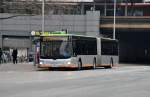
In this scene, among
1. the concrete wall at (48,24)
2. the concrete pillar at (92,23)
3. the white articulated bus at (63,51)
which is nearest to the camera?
the white articulated bus at (63,51)

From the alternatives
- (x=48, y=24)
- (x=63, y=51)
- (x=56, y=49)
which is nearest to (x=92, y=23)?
(x=48, y=24)

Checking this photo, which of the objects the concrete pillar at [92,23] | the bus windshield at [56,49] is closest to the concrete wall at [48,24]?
the concrete pillar at [92,23]

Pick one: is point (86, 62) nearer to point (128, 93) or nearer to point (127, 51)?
point (128, 93)

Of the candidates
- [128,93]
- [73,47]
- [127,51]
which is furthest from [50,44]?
[127,51]

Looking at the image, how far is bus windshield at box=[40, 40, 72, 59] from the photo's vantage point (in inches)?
1528

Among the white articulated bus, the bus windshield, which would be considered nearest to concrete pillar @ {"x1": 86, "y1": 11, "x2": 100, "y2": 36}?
the white articulated bus

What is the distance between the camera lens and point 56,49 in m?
39.1

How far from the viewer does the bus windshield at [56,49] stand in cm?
3881

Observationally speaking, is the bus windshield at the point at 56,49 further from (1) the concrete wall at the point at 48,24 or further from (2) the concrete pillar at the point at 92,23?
(1) the concrete wall at the point at 48,24

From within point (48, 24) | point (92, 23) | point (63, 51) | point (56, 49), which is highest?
point (92, 23)

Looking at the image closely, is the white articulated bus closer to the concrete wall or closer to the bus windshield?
the bus windshield

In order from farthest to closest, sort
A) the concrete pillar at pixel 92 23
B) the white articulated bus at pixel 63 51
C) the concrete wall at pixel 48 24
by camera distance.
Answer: the concrete wall at pixel 48 24 → the concrete pillar at pixel 92 23 → the white articulated bus at pixel 63 51

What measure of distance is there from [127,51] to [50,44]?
58398 mm

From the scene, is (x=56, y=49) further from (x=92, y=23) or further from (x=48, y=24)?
(x=48, y=24)
